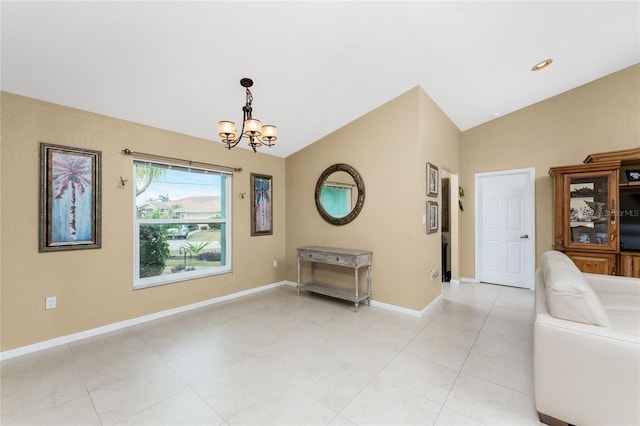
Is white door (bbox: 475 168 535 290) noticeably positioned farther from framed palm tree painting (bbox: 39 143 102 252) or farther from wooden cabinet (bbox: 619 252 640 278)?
framed palm tree painting (bbox: 39 143 102 252)

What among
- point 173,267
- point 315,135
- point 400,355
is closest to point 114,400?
point 173,267

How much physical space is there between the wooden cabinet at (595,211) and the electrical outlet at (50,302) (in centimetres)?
599

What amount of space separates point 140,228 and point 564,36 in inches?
198

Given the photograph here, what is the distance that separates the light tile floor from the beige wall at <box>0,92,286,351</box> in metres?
0.29

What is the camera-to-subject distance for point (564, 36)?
2.69 m

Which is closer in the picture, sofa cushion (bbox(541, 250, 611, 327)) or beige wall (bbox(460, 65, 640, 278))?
sofa cushion (bbox(541, 250, 611, 327))

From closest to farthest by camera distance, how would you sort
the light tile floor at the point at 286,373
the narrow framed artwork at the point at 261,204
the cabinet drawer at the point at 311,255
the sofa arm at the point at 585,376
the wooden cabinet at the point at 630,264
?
the sofa arm at the point at 585,376 → the light tile floor at the point at 286,373 → the wooden cabinet at the point at 630,264 → the cabinet drawer at the point at 311,255 → the narrow framed artwork at the point at 261,204

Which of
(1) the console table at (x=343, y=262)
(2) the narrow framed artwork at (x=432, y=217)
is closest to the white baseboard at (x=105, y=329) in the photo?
(1) the console table at (x=343, y=262)

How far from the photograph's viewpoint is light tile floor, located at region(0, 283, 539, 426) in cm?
173

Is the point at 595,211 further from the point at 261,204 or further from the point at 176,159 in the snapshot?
the point at 176,159

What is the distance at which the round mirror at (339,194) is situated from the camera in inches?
155

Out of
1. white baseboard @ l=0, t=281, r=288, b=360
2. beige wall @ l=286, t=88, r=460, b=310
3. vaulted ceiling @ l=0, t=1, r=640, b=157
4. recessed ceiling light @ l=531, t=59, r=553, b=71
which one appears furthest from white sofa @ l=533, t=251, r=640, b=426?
white baseboard @ l=0, t=281, r=288, b=360

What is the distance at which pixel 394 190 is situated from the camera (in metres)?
3.55

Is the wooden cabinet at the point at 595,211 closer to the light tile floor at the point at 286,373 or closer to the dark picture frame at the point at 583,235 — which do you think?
the dark picture frame at the point at 583,235
